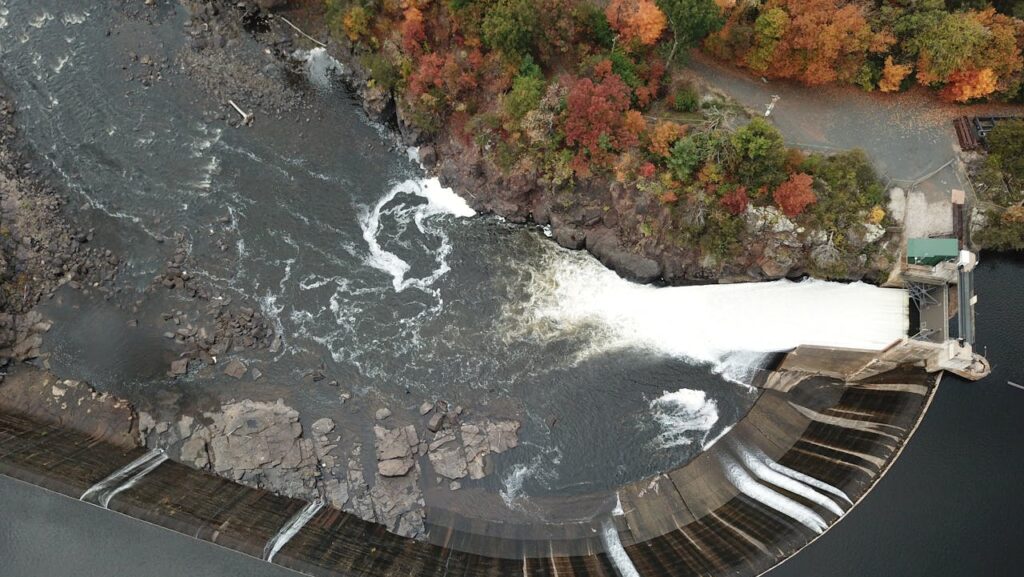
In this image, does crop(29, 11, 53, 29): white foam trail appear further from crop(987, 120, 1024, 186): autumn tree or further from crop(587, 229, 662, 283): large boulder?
crop(987, 120, 1024, 186): autumn tree

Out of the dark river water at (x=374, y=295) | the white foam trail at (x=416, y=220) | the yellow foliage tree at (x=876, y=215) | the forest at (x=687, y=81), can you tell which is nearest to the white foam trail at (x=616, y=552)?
the dark river water at (x=374, y=295)

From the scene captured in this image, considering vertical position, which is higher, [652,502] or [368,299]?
[368,299]

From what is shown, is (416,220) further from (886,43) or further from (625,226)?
(886,43)

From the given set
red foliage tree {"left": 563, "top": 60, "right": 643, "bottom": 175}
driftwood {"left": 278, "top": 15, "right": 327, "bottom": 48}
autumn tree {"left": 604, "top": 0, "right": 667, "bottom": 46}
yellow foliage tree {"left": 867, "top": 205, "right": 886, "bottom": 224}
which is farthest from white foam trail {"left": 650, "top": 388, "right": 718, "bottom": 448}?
driftwood {"left": 278, "top": 15, "right": 327, "bottom": 48}

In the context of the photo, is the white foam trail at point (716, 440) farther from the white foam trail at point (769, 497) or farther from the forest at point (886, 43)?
the forest at point (886, 43)

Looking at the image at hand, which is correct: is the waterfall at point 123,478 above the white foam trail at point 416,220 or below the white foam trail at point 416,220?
below

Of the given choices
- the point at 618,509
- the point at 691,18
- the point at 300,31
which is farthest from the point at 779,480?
the point at 300,31
